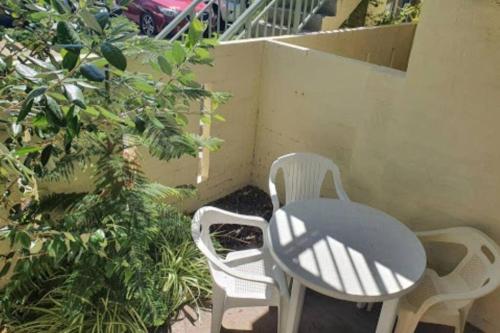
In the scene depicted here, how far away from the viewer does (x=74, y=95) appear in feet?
3.18

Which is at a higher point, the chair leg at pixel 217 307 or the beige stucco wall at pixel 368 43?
the beige stucco wall at pixel 368 43

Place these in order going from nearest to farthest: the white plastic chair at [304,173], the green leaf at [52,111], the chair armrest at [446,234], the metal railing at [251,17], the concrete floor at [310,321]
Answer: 1. the green leaf at [52,111]
2. the chair armrest at [446,234]
3. the concrete floor at [310,321]
4. the white plastic chair at [304,173]
5. the metal railing at [251,17]

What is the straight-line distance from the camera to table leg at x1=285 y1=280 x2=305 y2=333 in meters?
2.12

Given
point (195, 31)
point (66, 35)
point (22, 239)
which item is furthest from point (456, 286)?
point (66, 35)

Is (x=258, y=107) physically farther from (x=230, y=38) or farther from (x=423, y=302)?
(x=423, y=302)

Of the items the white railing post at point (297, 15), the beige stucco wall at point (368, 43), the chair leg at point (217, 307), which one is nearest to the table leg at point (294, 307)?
the chair leg at point (217, 307)

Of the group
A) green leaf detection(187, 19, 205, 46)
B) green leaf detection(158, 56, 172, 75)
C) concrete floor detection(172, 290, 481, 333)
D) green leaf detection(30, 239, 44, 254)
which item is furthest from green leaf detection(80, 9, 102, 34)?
concrete floor detection(172, 290, 481, 333)

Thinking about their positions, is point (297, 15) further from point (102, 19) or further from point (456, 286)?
point (102, 19)

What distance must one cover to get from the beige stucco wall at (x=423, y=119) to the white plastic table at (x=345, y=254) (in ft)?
1.47

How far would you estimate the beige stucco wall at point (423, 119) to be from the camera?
2.32m

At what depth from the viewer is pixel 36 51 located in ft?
5.52

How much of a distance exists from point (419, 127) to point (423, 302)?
1.11m

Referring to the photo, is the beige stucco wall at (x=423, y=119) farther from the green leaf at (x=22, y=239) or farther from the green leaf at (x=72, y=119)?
the green leaf at (x=22, y=239)

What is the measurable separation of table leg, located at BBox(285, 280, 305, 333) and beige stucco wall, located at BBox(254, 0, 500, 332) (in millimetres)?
1164
